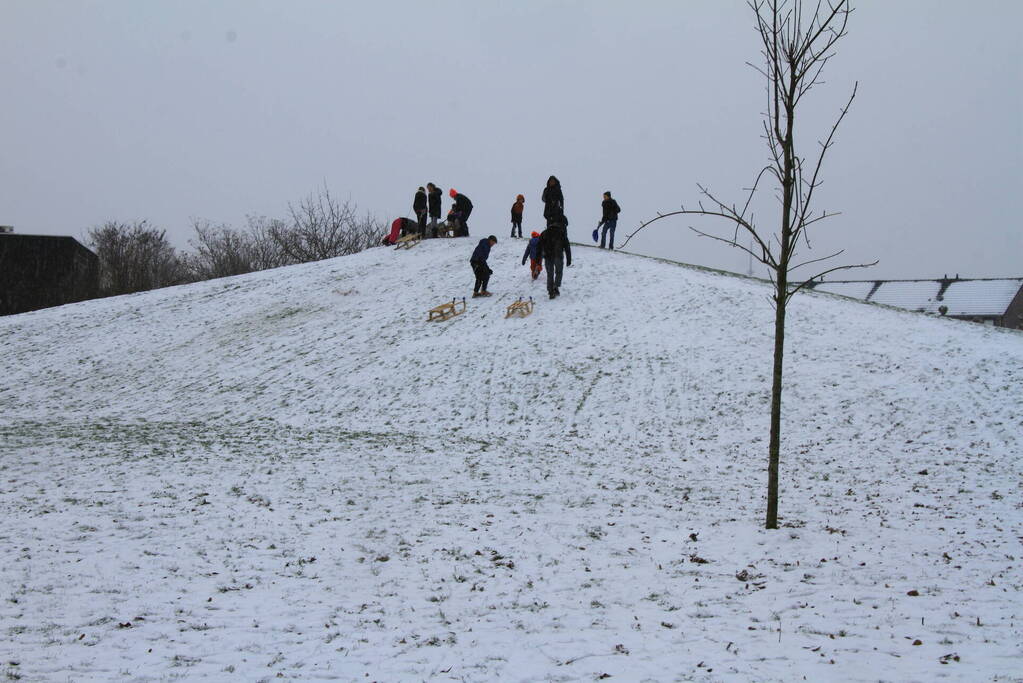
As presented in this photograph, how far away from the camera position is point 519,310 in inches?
707

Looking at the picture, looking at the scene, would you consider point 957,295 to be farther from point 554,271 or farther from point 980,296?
point 554,271

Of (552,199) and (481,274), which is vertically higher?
(552,199)

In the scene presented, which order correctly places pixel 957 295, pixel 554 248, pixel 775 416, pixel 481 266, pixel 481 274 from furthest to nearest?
pixel 957 295
pixel 481 274
pixel 481 266
pixel 554 248
pixel 775 416

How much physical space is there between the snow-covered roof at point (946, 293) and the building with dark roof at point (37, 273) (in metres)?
54.1

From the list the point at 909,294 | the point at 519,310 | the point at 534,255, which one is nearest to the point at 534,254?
the point at 534,255

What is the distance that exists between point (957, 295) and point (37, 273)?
229 feet

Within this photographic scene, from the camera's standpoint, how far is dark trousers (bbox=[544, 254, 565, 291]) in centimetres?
1839

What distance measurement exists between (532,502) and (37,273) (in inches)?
1769

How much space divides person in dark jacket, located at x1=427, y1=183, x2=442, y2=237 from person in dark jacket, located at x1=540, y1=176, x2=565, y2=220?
9755 mm

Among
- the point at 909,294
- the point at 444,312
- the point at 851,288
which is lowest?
the point at 444,312

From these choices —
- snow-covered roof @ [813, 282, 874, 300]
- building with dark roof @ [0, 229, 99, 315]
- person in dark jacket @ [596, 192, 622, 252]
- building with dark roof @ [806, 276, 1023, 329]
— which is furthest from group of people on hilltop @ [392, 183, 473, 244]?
snow-covered roof @ [813, 282, 874, 300]

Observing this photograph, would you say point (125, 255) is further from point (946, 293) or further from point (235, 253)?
point (946, 293)

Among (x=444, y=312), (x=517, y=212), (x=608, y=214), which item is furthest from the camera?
(x=517, y=212)

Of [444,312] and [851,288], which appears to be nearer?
[444,312]
